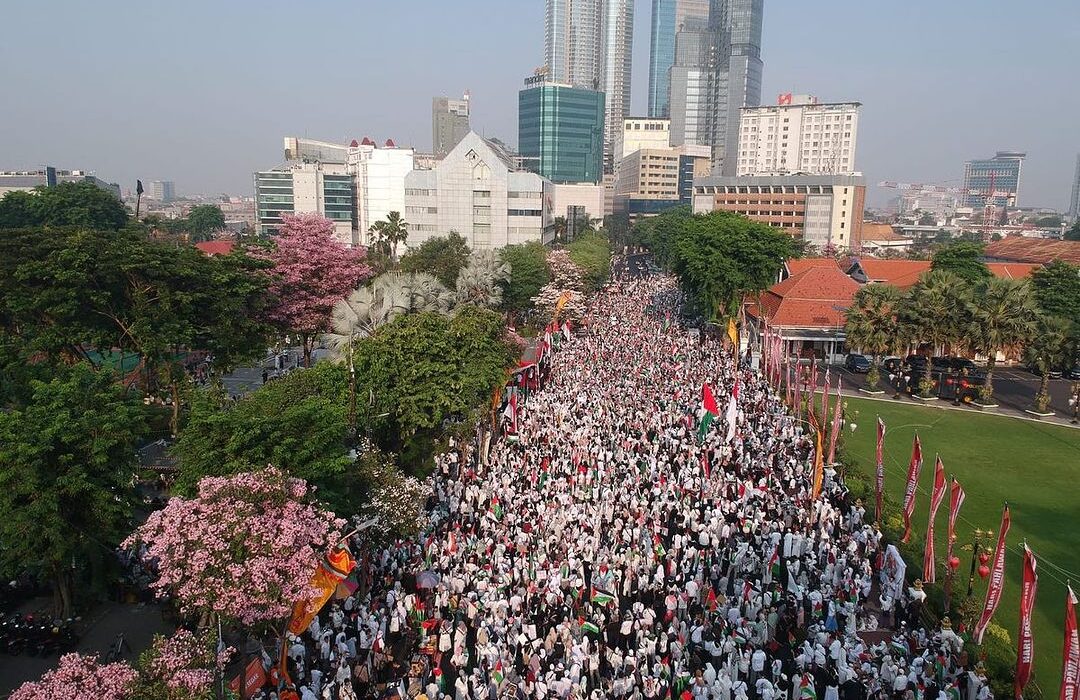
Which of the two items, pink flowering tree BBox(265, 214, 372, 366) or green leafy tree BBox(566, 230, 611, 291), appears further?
green leafy tree BBox(566, 230, 611, 291)

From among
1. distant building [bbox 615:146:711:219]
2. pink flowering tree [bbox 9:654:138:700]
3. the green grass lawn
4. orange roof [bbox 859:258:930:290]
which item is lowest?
the green grass lawn

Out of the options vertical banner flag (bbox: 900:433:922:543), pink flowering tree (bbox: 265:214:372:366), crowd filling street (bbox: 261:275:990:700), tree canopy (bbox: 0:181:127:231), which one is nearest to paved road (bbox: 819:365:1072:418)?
crowd filling street (bbox: 261:275:990:700)

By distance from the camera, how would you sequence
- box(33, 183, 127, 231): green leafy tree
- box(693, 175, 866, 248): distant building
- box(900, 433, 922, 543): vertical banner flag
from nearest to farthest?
1. box(900, 433, 922, 543): vertical banner flag
2. box(33, 183, 127, 231): green leafy tree
3. box(693, 175, 866, 248): distant building

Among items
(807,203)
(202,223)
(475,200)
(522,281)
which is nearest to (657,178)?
(807,203)

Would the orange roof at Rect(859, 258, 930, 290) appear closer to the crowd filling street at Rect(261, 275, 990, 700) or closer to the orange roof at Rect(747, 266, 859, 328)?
the orange roof at Rect(747, 266, 859, 328)

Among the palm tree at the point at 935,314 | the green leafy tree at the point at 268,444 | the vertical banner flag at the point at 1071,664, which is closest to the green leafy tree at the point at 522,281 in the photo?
the palm tree at the point at 935,314

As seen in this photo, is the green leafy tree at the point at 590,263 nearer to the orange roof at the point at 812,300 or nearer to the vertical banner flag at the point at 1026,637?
the orange roof at the point at 812,300

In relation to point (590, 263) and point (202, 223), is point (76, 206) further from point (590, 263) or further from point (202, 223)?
point (590, 263)

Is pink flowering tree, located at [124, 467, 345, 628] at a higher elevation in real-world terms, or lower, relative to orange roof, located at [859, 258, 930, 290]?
lower
